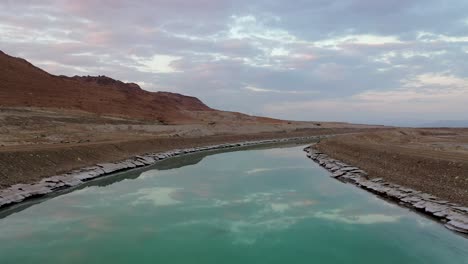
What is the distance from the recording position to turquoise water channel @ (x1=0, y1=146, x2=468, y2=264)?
10.3 metres

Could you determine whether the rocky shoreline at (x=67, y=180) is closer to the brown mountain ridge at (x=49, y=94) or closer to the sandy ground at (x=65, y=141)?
the sandy ground at (x=65, y=141)

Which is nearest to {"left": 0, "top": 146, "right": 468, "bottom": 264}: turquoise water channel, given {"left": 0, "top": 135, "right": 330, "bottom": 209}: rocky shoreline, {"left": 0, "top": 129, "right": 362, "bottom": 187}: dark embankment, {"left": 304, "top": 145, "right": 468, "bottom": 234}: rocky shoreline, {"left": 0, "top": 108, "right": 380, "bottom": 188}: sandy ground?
{"left": 304, "top": 145, "right": 468, "bottom": 234}: rocky shoreline

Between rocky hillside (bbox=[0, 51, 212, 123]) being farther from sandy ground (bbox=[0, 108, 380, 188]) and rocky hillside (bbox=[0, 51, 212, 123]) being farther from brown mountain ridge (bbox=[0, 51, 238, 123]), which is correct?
sandy ground (bbox=[0, 108, 380, 188])

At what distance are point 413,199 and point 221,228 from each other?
8409mm

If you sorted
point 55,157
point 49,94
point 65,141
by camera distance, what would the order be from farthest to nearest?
point 49,94, point 65,141, point 55,157

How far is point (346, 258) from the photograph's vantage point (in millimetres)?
10188

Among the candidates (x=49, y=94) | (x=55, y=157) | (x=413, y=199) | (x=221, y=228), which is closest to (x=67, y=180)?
(x=55, y=157)

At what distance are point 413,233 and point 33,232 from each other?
12246 mm

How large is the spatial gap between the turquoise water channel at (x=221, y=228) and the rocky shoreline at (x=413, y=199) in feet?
1.57

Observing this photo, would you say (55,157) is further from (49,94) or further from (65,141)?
(49,94)

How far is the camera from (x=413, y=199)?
15516 mm

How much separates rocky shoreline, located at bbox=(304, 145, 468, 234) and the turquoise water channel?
0.48 metres

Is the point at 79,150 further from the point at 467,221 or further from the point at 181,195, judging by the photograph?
the point at 467,221

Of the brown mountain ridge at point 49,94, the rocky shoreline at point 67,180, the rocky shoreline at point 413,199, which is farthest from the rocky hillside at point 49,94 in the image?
the rocky shoreline at point 413,199
